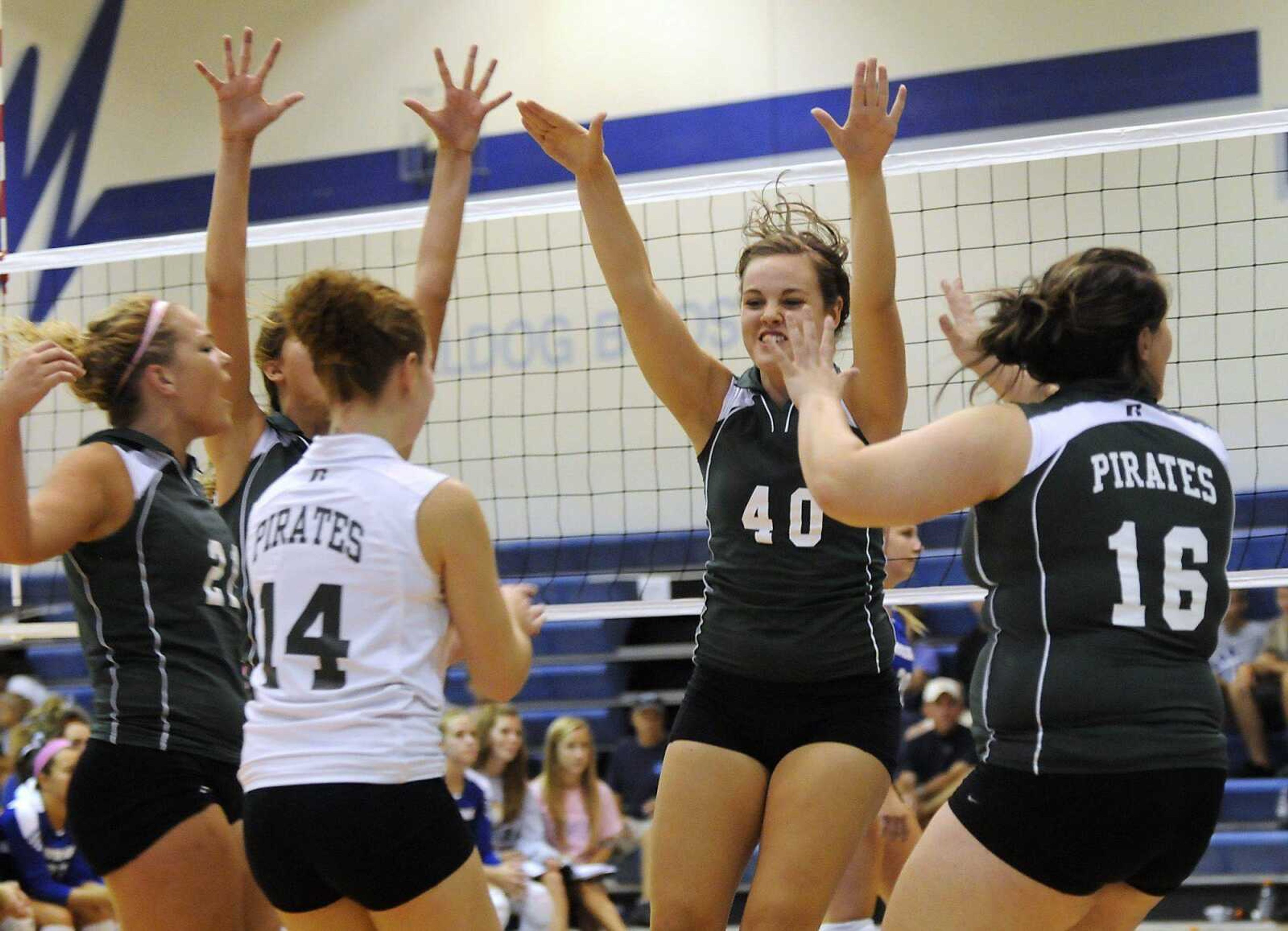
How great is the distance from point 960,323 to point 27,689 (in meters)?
8.28

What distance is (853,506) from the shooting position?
265cm

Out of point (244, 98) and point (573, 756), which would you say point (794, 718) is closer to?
point (244, 98)

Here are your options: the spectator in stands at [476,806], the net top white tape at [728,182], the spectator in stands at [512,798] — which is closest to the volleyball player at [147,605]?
the net top white tape at [728,182]

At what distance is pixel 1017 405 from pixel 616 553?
7649 mm

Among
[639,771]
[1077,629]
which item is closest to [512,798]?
[639,771]

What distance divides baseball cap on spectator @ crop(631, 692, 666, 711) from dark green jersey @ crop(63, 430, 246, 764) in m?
5.53

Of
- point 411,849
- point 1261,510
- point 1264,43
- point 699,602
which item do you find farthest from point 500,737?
point 1264,43

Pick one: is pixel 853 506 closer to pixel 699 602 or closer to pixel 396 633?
pixel 396 633

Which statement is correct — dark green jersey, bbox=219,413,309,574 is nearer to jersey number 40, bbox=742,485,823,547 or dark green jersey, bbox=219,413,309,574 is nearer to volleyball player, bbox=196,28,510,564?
volleyball player, bbox=196,28,510,564

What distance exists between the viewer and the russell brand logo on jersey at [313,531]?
250 centimetres

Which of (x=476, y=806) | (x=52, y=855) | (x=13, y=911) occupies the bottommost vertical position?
(x=13, y=911)

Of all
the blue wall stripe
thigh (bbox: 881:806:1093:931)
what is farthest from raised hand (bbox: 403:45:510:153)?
the blue wall stripe

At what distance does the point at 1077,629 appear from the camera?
2.61m

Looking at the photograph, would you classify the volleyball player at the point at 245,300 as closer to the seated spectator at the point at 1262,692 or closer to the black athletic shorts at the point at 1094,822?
the black athletic shorts at the point at 1094,822
